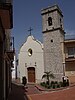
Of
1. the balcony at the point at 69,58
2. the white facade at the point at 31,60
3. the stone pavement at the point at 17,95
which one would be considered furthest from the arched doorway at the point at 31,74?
the stone pavement at the point at 17,95

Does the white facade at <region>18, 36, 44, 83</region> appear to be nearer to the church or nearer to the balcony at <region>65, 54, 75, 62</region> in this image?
the church

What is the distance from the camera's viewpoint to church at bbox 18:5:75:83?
30328 mm

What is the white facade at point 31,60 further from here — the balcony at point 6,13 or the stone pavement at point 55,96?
the balcony at point 6,13

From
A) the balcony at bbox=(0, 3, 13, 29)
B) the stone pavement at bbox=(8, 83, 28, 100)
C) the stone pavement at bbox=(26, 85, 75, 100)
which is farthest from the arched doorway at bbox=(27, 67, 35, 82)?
the balcony at bbox=(0, 3, 13, 29)

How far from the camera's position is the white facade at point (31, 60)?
32.4 metres

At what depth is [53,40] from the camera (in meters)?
31.0

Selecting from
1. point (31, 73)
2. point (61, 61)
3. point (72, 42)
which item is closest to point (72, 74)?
point (61, 61)

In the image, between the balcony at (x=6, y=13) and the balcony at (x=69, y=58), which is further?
the balcony at (x=69, y=58)

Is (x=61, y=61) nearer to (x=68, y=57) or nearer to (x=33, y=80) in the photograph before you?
(x=68, y=57)

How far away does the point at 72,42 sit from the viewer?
30.7 metres

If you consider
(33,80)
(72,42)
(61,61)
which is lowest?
(33,80)

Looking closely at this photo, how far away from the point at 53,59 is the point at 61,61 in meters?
1.07

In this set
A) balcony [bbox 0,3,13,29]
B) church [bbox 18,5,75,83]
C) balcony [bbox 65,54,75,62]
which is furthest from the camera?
church [bbox 18,5,75,83]

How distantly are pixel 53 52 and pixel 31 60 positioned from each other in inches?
162
